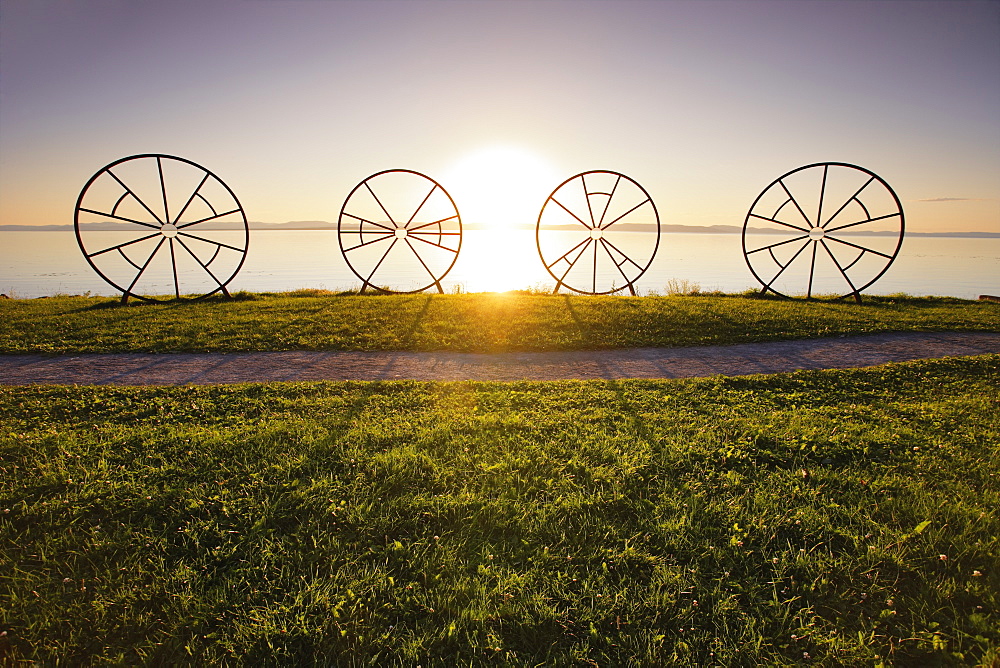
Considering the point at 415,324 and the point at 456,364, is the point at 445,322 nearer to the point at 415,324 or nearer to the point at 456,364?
the point at 415,324

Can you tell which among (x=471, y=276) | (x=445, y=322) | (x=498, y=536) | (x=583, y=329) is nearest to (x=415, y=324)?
(x=445, y=322)

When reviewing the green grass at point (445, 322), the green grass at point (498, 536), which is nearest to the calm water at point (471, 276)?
the green grass at point (445, 322)

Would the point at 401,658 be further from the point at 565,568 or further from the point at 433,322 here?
the point at 433,322

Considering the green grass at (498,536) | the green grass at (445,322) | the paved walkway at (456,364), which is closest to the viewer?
the green grass at (498,536)

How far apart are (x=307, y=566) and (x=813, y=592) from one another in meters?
2.89

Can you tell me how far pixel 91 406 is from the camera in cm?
570

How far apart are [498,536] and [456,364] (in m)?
4.59

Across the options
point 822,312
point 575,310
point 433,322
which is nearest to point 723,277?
point 822,312

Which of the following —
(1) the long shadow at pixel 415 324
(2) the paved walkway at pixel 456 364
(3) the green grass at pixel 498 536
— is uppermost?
(1) the long shadow at pixel 415 324

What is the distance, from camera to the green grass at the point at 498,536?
261cm

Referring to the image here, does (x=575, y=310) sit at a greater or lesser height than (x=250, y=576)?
greater

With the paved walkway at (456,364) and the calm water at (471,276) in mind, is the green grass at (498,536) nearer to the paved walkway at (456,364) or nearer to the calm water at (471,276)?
the paved walkway at (456,364)

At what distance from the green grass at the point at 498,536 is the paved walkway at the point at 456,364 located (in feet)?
5.33

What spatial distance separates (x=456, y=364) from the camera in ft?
25.7
